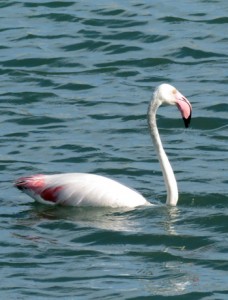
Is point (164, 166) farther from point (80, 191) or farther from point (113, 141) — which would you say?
point (113, 141)

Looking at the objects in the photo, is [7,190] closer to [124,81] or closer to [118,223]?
[118,223]

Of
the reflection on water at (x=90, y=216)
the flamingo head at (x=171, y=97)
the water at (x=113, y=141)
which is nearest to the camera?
the water at (x=113, y=141)

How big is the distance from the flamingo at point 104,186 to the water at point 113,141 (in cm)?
11

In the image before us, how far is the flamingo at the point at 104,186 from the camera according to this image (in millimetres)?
11484

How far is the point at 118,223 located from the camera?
36.8 feet

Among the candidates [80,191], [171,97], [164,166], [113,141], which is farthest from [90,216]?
[113,141]

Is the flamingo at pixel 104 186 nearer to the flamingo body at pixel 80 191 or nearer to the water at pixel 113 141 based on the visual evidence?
the flamingo body at pixel 80 191

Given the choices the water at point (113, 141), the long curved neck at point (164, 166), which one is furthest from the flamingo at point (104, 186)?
the water at point (113, 141)

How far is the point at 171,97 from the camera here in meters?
11.5

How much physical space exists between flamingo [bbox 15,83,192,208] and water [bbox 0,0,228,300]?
0.35ft

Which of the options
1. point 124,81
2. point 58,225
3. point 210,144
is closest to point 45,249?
point 58,225

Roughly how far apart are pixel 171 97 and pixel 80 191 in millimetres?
1088

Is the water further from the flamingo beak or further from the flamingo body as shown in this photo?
the flamingo beak

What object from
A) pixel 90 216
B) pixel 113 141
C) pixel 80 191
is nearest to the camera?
pixel 90 216
